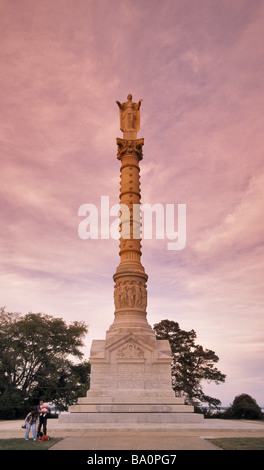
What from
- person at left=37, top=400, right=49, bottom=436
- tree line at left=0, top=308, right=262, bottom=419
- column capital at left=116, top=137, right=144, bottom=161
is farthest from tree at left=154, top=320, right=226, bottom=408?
person at left=37, top=400, right=49, bottom=436

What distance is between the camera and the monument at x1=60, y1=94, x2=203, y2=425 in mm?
19297

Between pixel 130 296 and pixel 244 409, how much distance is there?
1462 centimetres

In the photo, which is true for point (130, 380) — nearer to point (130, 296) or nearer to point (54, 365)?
point (130, 296)

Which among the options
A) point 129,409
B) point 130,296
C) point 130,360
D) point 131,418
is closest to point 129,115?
point 130,296

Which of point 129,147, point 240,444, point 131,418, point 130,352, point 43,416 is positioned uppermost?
point 129,147

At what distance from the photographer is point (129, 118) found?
102 ft

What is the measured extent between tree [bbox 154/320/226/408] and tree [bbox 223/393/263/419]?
3760 millimetres

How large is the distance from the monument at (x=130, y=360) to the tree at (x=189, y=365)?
1431cm

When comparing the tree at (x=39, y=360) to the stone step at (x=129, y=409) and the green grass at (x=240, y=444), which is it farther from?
the green grass at (x=240, y=444)

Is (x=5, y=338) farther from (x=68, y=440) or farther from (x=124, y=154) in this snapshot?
(x=68, y=440)

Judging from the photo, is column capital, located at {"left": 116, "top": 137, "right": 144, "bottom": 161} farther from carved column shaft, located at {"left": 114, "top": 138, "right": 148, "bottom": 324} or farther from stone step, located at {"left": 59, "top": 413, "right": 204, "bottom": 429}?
stone step, located at {"left": 59, "top": 413, "right": 204, "bottom": 429}

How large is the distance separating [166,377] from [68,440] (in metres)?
12.0

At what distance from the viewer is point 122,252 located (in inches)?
1062

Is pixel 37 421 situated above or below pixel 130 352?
below
